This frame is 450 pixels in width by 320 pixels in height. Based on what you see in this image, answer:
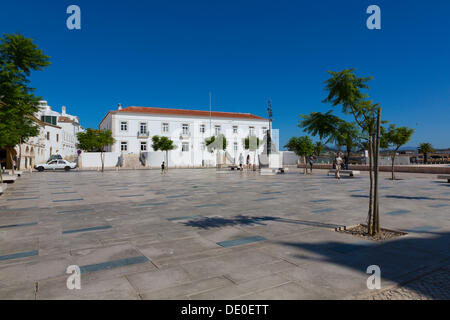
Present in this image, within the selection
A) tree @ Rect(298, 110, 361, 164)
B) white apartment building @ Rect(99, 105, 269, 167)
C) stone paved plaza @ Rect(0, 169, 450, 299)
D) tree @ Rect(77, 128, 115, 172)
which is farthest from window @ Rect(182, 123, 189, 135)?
tree @ Rect(298, 110, 361, 164)

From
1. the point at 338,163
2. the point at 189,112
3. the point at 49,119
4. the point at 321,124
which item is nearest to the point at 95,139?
the point at 49,119

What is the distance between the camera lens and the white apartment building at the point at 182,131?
1897 inches

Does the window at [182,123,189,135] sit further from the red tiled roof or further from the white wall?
the red tiled roof

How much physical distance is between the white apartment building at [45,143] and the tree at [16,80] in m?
14.0

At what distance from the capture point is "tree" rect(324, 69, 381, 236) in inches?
→ 200

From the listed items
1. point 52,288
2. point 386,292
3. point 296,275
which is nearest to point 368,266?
point 386,292

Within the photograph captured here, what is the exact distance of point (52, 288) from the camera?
3037 mm

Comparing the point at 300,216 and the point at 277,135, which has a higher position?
the point at 277,135

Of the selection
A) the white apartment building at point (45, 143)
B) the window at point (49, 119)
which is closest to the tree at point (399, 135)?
the white apartment building at point (45, 143)

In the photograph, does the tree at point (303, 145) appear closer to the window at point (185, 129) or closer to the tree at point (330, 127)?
the tree at point (330, 127)

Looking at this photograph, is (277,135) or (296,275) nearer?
(296,275)
